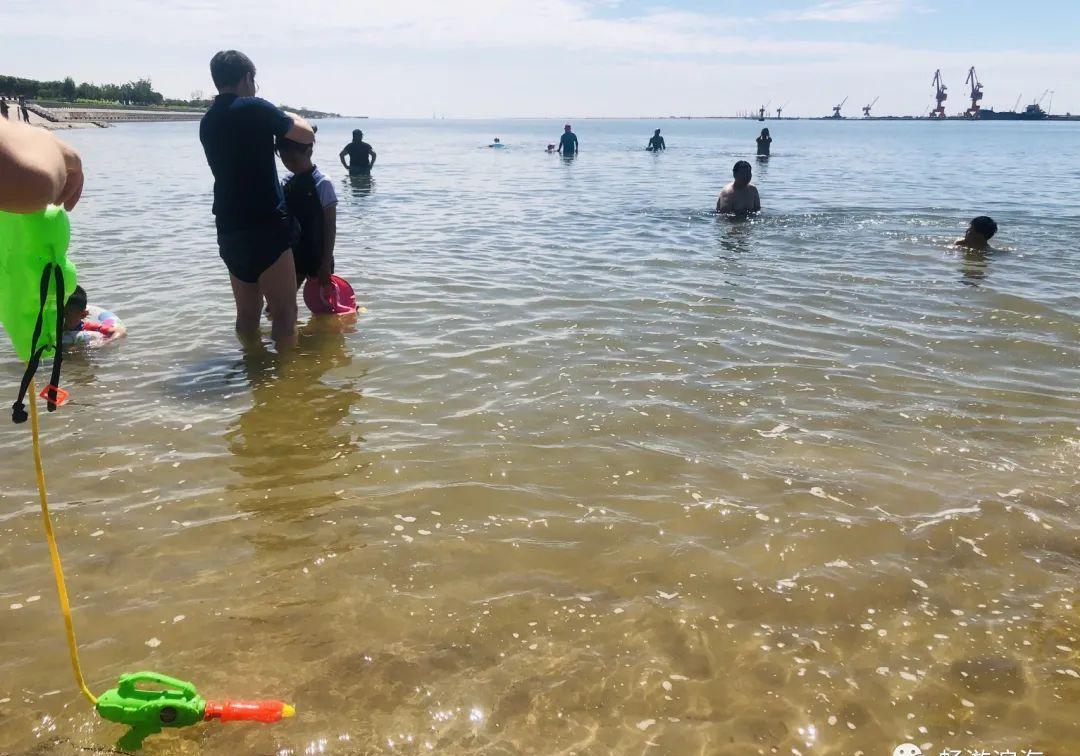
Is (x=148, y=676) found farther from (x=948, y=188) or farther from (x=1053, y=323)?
(x=948, y=188)

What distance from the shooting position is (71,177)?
2.13 metres

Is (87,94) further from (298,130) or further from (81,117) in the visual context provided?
(298,130)

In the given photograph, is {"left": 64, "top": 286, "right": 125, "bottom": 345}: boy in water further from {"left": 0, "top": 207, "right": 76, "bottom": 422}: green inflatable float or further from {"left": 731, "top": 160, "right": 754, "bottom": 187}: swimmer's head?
{"left": 731, "top": 160, "right": 754, "bottom": 187}: swimmer's head

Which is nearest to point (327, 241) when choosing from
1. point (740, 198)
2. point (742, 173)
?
point (742, 173)

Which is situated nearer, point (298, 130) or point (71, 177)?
point (71, 177)

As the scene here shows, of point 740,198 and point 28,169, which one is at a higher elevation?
point 740,198

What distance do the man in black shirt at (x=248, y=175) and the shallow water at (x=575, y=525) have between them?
775 millimetres

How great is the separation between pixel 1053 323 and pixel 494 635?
259 inches

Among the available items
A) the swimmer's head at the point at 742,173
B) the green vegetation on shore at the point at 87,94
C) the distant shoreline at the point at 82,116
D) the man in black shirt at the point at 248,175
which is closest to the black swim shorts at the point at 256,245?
the man in black shirt at the point at 248,175

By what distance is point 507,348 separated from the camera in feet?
19.8

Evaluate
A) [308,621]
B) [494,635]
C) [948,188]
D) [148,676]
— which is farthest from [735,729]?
[948,188]

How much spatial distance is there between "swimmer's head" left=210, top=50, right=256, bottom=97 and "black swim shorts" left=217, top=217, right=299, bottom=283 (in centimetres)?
94

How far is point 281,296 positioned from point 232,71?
167 centimetres

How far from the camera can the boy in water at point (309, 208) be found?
5.95 metres
